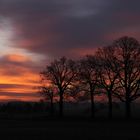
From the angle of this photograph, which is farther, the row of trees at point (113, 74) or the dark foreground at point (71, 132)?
the row of trees at point (113, 74)

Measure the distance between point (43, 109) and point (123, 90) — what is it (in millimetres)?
79892

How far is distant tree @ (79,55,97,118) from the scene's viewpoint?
86.1 metres

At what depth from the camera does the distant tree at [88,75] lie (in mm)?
86125

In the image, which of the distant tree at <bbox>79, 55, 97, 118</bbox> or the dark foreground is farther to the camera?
the distant tree at <bbox>79, 55, 97, 118</bbox>

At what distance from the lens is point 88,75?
288ft

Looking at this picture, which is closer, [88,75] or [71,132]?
[71,132]

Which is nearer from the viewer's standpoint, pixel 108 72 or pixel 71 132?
pixel 71 132

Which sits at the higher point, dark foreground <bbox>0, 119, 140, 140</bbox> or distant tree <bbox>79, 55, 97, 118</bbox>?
distant tree <bbox>79, 55, 97, 118</bbox>

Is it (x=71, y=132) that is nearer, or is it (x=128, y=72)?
(x=71, y=132)

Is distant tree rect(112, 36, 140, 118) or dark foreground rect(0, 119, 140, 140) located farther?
distant tree rect(112, 36, 140, 118)

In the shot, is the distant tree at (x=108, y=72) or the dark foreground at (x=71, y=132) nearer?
the dark foreground at (x=71, y=132)

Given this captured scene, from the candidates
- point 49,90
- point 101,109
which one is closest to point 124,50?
point 49,90

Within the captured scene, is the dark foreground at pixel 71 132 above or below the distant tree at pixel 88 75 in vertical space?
below

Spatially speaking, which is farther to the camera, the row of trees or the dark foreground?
the row of trees
